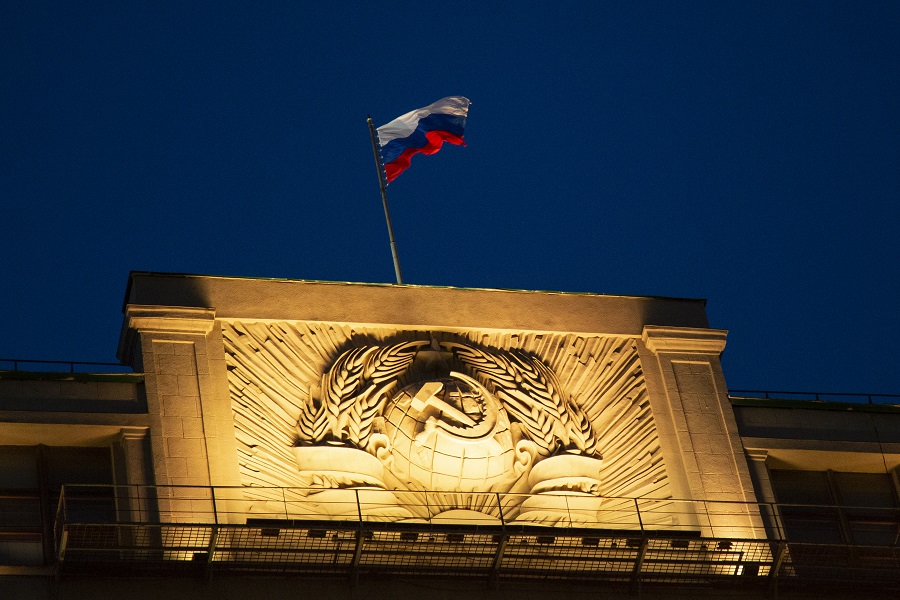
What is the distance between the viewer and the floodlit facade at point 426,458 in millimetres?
28703

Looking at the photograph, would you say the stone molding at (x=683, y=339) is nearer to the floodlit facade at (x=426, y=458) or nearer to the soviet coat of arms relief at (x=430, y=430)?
the floodlit facade at (x=426, y=458)

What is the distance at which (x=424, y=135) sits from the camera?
36.2 m

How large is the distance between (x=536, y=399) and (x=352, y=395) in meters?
3.13

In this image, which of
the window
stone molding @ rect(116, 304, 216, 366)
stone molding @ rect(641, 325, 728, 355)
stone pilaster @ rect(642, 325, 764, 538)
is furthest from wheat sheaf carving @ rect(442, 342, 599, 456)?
the window

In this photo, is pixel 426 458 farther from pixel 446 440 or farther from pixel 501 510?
pixel 501 510

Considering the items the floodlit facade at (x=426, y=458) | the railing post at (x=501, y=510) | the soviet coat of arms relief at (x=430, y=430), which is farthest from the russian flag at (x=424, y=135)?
the railing post at (x=501, y=510)

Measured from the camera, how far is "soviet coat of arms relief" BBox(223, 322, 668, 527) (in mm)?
30516

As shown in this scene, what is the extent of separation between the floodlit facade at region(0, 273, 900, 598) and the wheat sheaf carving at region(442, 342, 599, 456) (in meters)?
0.04

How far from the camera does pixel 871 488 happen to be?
33594mm

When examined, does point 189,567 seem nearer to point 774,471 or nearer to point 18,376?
point 18,376

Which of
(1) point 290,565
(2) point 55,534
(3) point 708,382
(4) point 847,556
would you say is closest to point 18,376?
(2) point 55,534

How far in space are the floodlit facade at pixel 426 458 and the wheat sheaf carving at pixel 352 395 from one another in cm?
4

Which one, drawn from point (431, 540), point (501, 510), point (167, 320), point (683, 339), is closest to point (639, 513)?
point (501, 510)

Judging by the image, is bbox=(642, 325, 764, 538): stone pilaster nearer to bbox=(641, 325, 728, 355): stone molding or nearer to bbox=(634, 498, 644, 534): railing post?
bbox=(641, 325, 728, 355): stone molding
